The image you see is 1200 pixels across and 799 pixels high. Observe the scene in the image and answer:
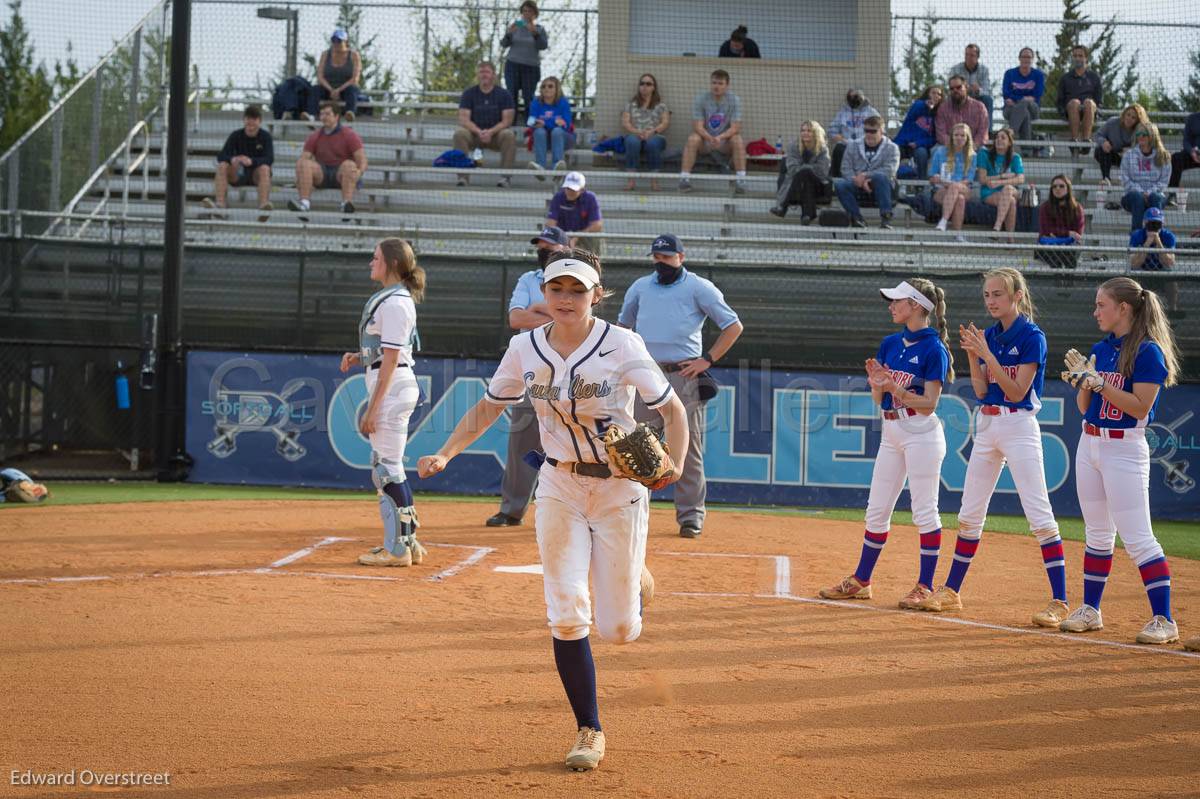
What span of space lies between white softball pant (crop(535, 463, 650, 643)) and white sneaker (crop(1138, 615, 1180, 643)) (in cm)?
370

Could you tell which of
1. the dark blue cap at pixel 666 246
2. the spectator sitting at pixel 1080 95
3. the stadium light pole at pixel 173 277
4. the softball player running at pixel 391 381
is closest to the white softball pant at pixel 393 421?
the softball player running at pixel 391 381

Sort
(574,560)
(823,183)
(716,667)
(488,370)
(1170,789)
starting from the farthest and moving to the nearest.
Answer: (823,183) < (488,370) < (716,667) < (574,560) < (1170,789)

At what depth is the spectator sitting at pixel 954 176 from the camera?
665 inches

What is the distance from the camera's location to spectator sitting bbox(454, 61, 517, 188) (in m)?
19.2

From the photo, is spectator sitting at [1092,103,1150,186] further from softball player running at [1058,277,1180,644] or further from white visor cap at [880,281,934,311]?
softball player running at [1058,277,1180,644]

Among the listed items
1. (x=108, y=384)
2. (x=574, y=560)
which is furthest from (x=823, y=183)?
(x=574, y=560)

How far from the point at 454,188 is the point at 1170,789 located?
52.3 ft

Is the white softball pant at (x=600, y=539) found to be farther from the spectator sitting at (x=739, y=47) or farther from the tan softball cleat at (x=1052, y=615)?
the spectator sitting at (x=739, y=47)

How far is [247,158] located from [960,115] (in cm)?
1066

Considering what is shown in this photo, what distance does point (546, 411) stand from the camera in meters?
5.17

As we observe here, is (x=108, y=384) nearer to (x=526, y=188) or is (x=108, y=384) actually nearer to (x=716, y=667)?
(x=526, y=188)

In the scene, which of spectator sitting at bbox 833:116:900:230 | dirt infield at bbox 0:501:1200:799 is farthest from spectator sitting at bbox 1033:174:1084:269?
dirt infield at bbox 0:501:1200:799

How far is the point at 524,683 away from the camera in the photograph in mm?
5934

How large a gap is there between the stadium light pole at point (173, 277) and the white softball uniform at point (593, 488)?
964 cm
